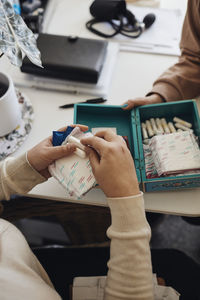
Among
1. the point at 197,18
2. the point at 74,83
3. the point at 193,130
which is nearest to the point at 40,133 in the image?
the point at 74,83

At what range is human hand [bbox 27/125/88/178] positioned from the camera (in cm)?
63

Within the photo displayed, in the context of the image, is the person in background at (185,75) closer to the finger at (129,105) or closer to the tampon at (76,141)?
the finger at (129,105)

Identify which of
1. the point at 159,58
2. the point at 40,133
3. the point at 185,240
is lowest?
the point at 185,240

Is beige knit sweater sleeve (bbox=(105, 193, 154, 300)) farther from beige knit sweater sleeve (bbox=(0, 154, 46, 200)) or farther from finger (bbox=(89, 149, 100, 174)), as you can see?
beige knit sweater sleeve (bbox=(0, 154, 46, 200))

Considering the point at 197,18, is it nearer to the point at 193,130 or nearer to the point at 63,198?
the point at 193,130

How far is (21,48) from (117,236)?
0.44 m

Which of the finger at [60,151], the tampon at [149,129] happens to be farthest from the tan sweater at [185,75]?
the finger at [60,151]

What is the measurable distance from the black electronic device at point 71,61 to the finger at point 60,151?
1.15 feet

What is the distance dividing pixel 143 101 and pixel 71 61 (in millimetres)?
279

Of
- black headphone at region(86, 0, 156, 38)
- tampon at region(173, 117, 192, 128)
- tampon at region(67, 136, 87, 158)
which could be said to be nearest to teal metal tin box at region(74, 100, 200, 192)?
tampon at region(173, 117, 192, 128)

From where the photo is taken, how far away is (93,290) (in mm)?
704

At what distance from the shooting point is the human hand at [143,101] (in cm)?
79

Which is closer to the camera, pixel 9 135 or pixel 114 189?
pixel 114 189

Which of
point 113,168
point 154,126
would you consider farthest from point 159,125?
point 113,168
